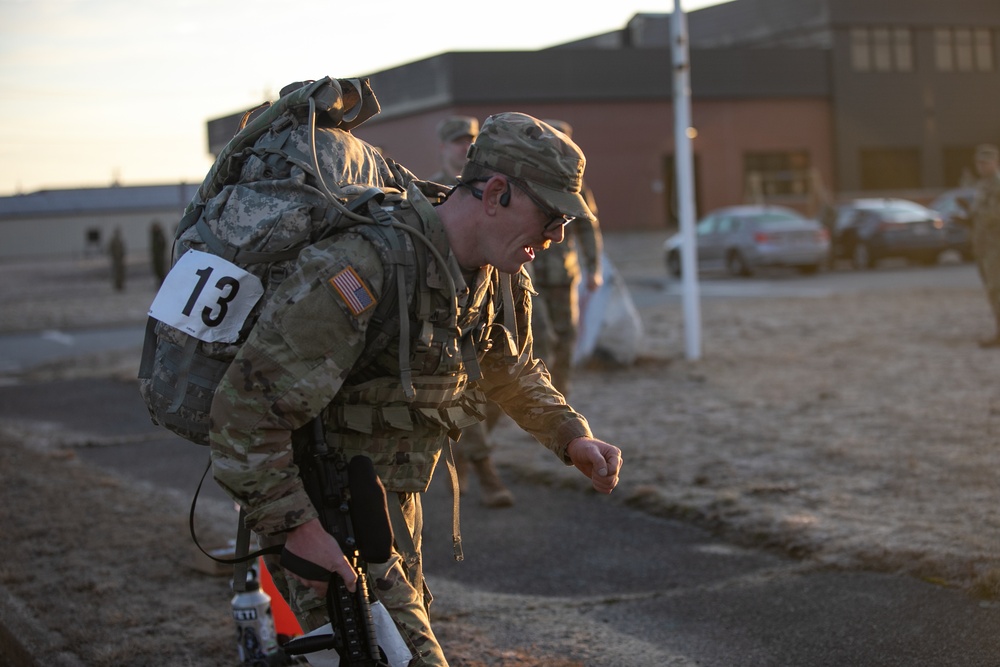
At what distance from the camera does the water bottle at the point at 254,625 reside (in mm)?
4086

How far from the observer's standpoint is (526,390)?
313 centimetres

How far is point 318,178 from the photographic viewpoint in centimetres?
269

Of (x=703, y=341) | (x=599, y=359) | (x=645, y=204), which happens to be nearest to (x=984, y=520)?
(x=599, y=359)

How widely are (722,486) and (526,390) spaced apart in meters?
3.86

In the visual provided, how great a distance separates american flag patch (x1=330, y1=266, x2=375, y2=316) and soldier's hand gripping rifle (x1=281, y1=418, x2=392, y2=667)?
1.10ft

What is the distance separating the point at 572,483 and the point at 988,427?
2806mm

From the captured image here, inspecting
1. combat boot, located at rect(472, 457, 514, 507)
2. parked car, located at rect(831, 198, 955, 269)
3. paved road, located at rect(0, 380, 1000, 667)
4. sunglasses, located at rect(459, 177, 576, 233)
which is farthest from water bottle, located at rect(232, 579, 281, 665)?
parked car, located at rect(831, 198, 955, 269)

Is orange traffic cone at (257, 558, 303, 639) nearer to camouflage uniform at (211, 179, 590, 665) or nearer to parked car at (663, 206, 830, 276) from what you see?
camouflage uniform at (211, 179, 590, 665)

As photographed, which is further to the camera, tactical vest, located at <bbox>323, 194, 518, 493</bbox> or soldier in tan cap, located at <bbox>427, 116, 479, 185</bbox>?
soldier in tan cap, located at <bbox>427, 116, 479, 185</bbox>

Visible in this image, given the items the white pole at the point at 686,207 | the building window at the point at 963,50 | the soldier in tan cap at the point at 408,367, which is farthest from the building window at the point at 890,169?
the soldier in tan cap at the point at 408,367

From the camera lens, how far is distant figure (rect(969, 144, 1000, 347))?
463 inches

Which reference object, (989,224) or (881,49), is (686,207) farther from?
(881,49)

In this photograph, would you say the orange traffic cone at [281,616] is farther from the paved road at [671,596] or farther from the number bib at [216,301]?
the number bib at [216,301]

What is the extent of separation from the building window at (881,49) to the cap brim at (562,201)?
4605 centimetres
